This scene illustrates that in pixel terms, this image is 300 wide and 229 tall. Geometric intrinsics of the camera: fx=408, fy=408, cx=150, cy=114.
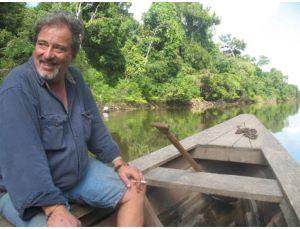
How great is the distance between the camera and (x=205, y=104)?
26.7m

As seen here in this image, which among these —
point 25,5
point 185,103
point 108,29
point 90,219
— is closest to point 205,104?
point 185,103

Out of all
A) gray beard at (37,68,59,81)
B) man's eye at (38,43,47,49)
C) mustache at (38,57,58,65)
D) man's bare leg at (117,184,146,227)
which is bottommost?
man's bare leg at (117,184,146,227)

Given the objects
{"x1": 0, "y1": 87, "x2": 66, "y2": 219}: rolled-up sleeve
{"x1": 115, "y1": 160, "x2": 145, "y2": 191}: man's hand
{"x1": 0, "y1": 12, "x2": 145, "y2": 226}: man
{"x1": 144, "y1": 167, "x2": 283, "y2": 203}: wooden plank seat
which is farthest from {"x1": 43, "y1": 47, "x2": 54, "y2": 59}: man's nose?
{"x1": 144, "y1": 167, "x2": 283, "y2": 203}: wooden plank seat

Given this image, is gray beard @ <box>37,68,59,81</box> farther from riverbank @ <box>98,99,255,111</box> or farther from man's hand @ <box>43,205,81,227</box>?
riverbank @ <box>98,99,255,111</box>

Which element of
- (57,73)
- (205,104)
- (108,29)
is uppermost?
(108,29)

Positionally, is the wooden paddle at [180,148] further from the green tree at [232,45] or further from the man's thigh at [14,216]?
the green tree at [232,45]

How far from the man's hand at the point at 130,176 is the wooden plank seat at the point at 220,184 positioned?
0.69 metres

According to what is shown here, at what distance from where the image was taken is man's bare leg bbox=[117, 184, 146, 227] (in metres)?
1.66

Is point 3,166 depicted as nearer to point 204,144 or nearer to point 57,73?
point 57,73

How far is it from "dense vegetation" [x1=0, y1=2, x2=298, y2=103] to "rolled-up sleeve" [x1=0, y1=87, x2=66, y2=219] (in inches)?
356

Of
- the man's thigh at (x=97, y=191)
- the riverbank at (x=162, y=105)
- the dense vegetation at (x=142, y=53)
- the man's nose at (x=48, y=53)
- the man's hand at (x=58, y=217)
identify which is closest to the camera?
the man's hand at (x=58, y=217)

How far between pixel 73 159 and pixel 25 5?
14.3 metres

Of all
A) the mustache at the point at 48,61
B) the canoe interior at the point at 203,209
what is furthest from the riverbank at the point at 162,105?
the mustache at the point at 48,61

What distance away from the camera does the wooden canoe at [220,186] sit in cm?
224
